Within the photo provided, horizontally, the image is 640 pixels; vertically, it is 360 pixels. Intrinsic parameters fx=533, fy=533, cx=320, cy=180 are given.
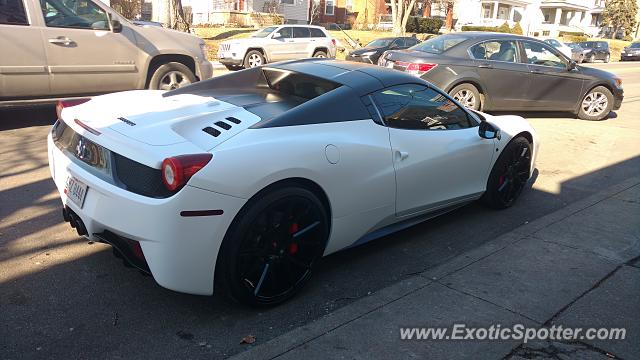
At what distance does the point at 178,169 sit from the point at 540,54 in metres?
8.98

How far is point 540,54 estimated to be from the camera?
Answer: 991 cm

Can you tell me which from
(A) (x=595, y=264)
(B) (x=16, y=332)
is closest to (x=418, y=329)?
(A) (x=595, y=264)

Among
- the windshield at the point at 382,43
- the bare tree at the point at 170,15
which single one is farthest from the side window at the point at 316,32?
the bare tree at the point at 170,15

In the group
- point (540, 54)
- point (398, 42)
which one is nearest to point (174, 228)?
point (540, 54)

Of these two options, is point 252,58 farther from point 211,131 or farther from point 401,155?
point 211,131

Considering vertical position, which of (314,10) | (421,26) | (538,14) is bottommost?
(421,26)

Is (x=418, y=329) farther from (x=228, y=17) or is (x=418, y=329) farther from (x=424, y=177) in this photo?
(x=228, y=17)

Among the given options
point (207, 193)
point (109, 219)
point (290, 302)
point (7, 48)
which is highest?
point (7, 48)

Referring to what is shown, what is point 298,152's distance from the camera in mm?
3104

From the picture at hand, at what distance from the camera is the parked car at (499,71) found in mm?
9234

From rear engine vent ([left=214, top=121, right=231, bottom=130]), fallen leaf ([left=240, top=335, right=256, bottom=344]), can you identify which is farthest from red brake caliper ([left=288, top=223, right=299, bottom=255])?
rear engine vent ([left=214, top=121, right=231, bottom=130])

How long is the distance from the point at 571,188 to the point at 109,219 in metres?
5.08

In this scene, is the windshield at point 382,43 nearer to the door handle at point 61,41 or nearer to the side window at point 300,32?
the side window at point 300,32

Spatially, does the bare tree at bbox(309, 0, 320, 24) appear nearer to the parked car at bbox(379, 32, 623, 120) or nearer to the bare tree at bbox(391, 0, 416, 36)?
the bare tree at bbox(391, 0, 416, 36)
